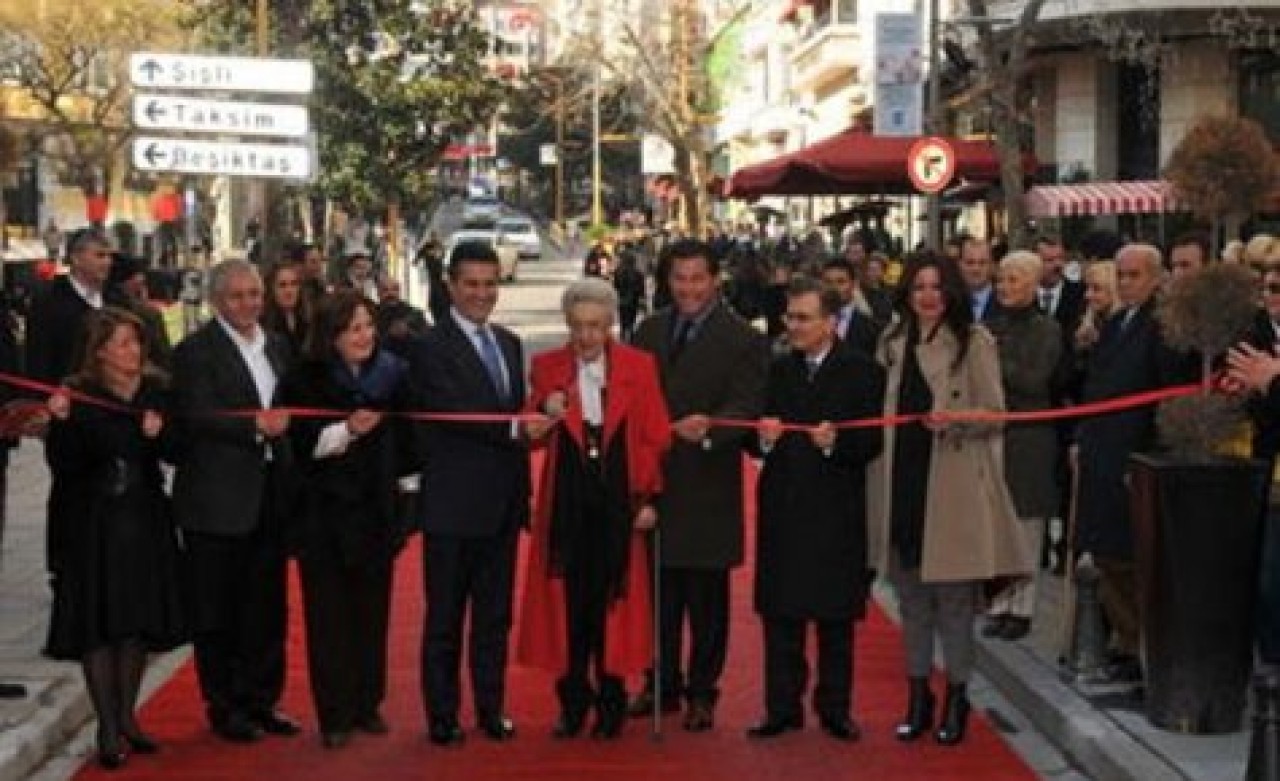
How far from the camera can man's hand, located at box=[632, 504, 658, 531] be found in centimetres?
778

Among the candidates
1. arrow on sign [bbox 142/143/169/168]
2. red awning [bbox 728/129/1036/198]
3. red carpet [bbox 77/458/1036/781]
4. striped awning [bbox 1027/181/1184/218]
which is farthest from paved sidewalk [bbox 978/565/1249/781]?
striped awning [bbox 1027/181/1184/218]

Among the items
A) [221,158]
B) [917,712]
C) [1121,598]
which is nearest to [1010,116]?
[221,158]

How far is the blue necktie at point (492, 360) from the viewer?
7793 mm

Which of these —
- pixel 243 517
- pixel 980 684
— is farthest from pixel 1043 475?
pixel 243 517

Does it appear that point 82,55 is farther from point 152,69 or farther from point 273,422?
point 273,422

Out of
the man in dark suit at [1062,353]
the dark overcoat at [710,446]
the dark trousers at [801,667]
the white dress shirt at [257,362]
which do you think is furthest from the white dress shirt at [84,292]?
the man in dark suit at [1062,353]

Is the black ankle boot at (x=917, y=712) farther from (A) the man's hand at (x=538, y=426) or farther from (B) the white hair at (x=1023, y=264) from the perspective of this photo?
(B) the white hair at (x=1023, y=264)

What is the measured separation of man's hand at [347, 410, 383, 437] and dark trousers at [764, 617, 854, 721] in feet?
5.76

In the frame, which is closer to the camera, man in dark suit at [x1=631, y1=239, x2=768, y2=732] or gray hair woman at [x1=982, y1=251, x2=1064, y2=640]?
man in dark suit at [x1=631, y1=239, x2=768, y2=732]

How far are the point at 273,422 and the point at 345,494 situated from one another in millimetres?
395

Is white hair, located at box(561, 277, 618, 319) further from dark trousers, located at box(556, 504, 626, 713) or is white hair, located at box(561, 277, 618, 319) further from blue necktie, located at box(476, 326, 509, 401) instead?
dark trousers, located at box(556, 504, 626, 713)

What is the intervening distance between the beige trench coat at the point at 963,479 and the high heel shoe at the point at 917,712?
515mm

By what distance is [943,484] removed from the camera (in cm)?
771

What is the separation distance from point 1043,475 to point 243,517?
4029 mm
